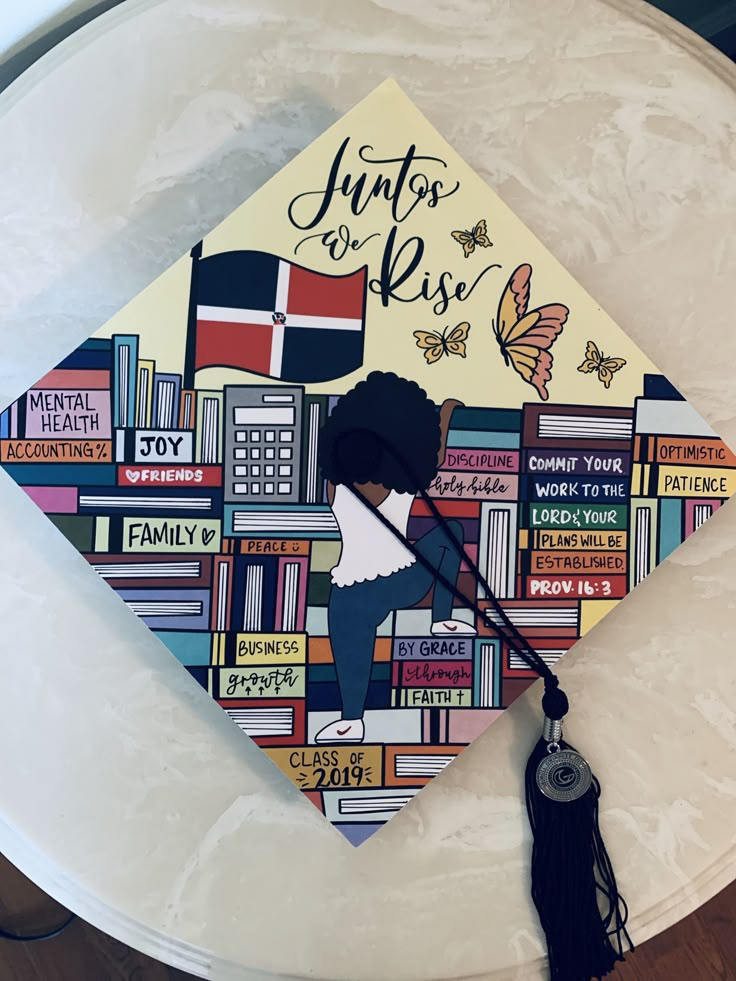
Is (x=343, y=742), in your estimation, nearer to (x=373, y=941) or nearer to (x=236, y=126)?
(x=373, y=941)

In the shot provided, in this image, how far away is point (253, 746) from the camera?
0.55 metres

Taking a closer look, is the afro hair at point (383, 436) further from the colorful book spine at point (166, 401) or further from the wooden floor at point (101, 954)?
the wooden floor at point (101, 954)

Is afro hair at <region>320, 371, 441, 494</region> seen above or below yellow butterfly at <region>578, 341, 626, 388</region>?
below

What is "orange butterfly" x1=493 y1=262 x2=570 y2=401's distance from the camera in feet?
1.74

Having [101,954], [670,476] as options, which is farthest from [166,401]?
[101,954]

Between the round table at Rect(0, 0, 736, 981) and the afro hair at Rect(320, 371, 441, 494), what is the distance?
17cm

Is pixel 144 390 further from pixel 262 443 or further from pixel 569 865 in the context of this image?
pixel 569 865

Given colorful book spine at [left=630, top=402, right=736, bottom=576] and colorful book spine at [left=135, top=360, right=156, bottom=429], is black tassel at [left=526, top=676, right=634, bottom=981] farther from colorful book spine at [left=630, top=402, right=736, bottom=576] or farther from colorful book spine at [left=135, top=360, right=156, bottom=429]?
colorful book spine at [left=135, top=360, right=156, bottom=429]

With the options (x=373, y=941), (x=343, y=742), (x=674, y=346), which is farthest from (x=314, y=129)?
(x=373, y=941)

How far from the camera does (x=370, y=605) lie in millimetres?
538

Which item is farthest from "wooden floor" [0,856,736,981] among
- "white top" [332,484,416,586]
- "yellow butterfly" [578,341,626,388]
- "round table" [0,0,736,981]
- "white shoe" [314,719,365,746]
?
"yellow butterfly" [578,341,626,388]

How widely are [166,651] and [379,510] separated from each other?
0.20 m

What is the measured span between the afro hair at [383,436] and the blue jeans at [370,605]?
0.05 metres

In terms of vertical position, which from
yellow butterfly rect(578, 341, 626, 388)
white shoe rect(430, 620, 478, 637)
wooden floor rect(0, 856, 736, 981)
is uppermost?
yellow butterfly rect(578, 341, 626, 388)
